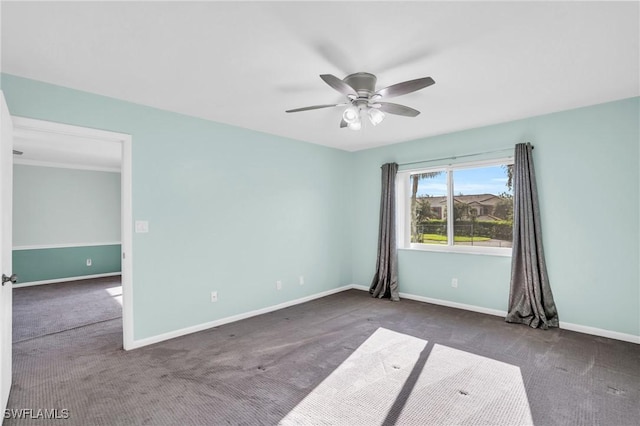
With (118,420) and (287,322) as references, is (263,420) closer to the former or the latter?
(118,420)

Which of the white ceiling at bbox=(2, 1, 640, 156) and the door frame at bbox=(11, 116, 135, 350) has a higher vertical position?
the white ceiling at bbox=(2, 1, 640, 156)

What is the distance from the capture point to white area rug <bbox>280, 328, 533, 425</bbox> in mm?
2115

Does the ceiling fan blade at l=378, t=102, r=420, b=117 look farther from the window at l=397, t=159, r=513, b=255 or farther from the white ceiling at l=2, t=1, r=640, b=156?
the window at l=397, t=159, r=513, b=255

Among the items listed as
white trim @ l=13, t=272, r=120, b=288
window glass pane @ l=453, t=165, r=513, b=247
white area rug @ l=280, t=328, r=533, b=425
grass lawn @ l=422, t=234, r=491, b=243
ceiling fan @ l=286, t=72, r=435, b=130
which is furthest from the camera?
white trim @ l=13, t=272, r=120, b=288

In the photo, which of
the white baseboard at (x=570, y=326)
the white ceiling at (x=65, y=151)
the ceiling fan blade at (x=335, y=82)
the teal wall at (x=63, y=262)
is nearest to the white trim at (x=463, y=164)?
the white baseboard at (x=570, y=326)

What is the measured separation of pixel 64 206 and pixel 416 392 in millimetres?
7556

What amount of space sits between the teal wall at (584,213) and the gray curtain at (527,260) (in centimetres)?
11

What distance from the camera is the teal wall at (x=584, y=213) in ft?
10.9

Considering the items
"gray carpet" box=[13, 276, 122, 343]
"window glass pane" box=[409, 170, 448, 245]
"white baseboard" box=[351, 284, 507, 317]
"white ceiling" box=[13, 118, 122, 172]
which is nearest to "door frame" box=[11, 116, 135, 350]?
"white ceiling" box=[13, 118, 122, 172]

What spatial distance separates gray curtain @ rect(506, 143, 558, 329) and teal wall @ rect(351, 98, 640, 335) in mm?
112

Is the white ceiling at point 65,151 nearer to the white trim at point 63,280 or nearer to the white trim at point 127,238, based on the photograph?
the white trim at point 127,238

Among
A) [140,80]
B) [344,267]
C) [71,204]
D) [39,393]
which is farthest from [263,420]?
[71,204]

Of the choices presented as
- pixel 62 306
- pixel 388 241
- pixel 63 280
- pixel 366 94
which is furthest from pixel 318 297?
pixel 63 280

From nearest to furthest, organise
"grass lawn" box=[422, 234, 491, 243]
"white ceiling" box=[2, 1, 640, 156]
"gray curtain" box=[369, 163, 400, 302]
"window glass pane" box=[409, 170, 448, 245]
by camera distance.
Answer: "white ceiling" box=[2, 1, 640, 156], "grass lawn" box=[422, 234, 491, 243], "window glass pane" box=[409, 170, 448, 245], "gray curtain" box=[369, 163, 400, 302]
